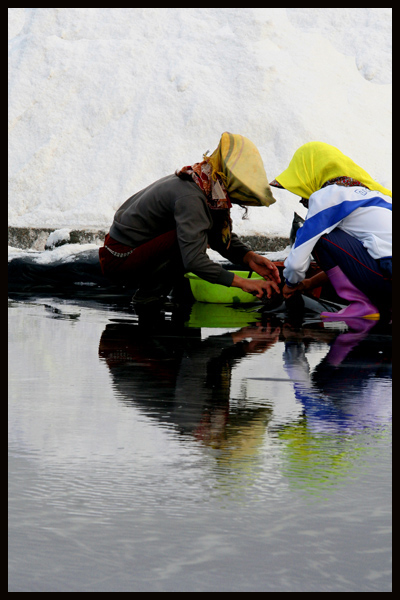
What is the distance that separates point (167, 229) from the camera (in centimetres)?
439

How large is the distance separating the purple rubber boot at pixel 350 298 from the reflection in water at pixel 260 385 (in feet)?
0.75

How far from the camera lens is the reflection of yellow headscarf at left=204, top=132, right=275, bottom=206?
3949 mm

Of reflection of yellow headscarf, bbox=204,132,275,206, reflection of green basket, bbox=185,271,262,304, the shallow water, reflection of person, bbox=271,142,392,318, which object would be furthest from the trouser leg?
the shallow water

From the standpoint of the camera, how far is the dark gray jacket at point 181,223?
393cm

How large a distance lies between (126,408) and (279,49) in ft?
32.8

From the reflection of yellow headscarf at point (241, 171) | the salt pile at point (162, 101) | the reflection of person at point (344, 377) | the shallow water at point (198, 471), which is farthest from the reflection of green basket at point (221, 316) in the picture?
the salt pile at point (162, 101)

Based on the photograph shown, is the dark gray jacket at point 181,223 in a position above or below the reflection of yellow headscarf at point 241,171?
below

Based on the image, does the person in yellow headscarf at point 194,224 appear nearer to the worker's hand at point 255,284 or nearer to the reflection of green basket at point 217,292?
the worker's hand at point 255,284

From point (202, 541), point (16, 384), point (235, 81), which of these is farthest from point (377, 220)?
point (235, 81)

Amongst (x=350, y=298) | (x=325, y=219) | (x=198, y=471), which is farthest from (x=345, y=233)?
(x=198, y=471)

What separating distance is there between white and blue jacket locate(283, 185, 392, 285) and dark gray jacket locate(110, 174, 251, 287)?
1.24 feet

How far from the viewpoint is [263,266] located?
4.42 metres

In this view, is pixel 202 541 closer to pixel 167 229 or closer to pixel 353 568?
pixel 353 568

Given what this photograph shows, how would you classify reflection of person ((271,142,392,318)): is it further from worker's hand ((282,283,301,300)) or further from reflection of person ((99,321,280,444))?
reflection of person ((99,321,280,444))
